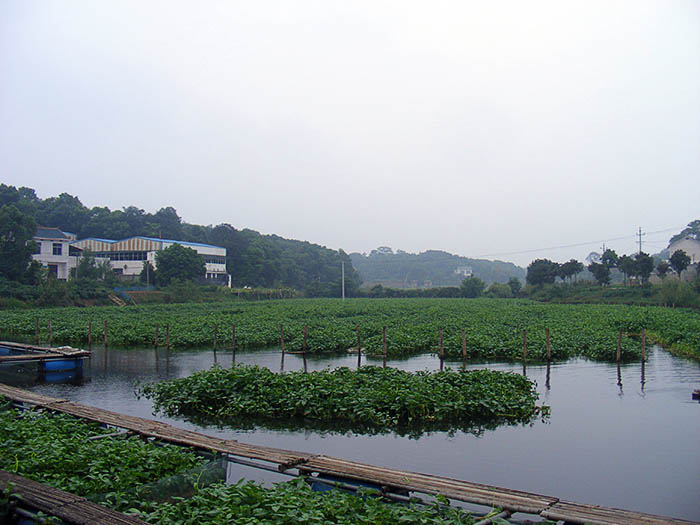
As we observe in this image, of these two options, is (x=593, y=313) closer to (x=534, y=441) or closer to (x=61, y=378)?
(x=534, y=441)

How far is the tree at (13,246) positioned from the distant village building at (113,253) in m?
5.12

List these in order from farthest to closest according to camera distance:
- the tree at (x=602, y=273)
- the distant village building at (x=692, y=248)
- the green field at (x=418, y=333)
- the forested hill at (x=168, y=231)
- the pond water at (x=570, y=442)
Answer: the forested hill at (x=168, y=231) → the distant village building at (x=692, y=248) → the tree at (x=602, y=273) → the green field at (x=418, y=333) → the pond water at (x=570, y=442)

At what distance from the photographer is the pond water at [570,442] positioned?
30.6 ft

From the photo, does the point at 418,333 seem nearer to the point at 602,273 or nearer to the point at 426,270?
the point at 602,273

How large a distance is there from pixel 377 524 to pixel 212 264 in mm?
76838

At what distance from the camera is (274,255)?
93.5m

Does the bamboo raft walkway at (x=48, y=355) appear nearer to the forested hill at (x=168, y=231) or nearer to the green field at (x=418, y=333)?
the green field at (x=418, y=333)

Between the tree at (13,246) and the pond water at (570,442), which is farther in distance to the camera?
the tree at (13,246)

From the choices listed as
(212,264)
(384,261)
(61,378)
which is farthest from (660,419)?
(384,261)

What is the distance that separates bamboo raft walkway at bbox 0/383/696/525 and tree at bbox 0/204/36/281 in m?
50.4

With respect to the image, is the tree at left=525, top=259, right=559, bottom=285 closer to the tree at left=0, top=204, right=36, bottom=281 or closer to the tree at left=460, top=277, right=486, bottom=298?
the tree at left=460, top=277, right=486, bottom=298

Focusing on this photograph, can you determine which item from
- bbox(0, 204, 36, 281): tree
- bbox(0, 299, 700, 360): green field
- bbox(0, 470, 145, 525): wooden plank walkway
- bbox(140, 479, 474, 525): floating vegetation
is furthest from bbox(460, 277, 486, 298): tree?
bbox(0, 470, 145, 525): wooden plank walkway

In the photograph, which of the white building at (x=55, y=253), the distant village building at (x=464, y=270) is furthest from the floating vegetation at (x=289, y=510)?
the distant village building at (x=464, y=270)

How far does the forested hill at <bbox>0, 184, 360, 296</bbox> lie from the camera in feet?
283
